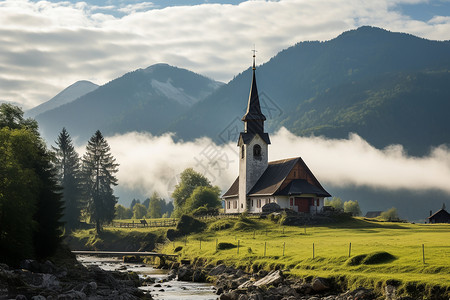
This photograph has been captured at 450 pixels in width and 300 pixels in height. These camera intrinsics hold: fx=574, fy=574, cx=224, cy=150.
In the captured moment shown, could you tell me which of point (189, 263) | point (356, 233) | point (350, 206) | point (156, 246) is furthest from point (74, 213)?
point (350, 206)

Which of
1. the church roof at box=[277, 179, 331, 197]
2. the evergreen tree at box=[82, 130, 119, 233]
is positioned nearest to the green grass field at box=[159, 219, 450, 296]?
the church roof at box=[277, 179, 331, 197]

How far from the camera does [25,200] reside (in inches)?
1842

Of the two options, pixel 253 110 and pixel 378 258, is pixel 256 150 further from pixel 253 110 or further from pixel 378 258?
pixel 378 258

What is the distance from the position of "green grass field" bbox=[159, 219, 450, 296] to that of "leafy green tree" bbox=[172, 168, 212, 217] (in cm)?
4120

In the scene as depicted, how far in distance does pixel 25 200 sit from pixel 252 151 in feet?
183

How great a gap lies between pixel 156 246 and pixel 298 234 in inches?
983

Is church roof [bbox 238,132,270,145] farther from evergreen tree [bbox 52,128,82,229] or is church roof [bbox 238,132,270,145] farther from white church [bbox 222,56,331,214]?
evergreen tree [bbox 52,128,82,229]

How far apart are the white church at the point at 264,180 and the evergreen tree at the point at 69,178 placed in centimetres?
2731

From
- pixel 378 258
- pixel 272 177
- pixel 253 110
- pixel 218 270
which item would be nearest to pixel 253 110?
pixel 253 110

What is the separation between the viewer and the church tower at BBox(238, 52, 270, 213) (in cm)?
9800

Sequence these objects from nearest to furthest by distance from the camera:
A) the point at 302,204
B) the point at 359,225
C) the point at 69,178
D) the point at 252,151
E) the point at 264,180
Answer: the point at 359,225, the point at 302,204, the point at 264,180, the point at 252,151, the point at 69,178

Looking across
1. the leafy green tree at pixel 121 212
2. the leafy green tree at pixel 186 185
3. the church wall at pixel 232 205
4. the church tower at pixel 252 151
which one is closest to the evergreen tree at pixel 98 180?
the church wall at pixel 232 205

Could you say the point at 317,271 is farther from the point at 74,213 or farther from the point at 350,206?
the point at 350,206

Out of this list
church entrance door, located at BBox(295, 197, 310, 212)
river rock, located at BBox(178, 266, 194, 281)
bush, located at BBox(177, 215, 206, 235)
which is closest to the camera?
river rock, located at BBox(178, 266, 194, 281)
